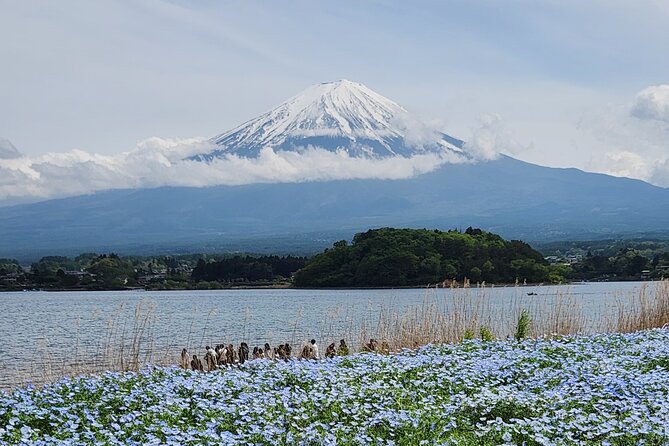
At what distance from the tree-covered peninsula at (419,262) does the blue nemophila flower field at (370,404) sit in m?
46.9

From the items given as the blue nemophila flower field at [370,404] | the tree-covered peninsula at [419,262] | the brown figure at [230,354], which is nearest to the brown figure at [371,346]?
the brown figure at [230,354]

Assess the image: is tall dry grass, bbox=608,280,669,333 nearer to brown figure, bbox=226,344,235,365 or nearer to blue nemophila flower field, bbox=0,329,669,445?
blue nemophila flower field, bbox=0,329,669,445

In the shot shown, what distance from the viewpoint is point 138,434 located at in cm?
714

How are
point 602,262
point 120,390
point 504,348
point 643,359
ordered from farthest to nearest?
point 602,262
point 504,348
point 643,359
point 120,390

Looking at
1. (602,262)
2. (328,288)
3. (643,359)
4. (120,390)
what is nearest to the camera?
(120,390)

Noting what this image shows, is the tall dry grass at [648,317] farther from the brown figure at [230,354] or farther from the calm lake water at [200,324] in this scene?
the brown figure at [230,354]

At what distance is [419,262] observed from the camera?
58.7 meters

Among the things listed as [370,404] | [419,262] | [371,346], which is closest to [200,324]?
[371,346]

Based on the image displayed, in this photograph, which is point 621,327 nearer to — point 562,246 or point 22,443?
point 22,443

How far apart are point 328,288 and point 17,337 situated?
34670mm

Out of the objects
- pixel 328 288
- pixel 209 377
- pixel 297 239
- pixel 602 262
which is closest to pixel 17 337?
pixel 209 377

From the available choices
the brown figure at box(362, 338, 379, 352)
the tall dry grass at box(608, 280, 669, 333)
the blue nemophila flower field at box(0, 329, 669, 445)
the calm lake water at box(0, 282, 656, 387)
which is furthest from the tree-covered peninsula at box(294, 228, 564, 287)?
the blue nemophila flower field at box(0, 329, 669, 445)

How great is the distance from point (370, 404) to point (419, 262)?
5059 cm

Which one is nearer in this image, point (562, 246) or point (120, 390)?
point (120, 390)
